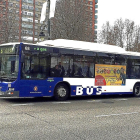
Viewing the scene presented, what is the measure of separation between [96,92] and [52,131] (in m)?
7.59

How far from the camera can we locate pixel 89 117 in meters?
7.97

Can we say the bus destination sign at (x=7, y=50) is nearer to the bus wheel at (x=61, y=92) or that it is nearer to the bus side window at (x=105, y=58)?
the bus wheel at (x=61, y=92)

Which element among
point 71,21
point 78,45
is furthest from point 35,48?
point 71,21

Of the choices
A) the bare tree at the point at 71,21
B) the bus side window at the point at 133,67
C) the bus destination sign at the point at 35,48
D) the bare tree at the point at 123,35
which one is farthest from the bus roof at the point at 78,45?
the bare tree at the point at 123,35

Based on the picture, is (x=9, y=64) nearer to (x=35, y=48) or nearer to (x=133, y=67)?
(x=35, y=48)

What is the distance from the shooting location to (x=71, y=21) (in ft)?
88.7

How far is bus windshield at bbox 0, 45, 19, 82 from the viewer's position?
1058 cm

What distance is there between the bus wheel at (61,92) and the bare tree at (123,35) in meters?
30.3

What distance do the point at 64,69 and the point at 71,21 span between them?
16.1 meters

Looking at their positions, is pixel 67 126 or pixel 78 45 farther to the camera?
pixel 78 45

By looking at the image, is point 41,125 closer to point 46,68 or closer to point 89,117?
point 89,117

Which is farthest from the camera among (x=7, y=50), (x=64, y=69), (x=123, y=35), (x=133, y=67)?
(x=123, y=35)

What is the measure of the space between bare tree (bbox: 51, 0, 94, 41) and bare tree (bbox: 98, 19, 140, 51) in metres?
13.4

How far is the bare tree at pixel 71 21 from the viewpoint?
26984 millimetres
